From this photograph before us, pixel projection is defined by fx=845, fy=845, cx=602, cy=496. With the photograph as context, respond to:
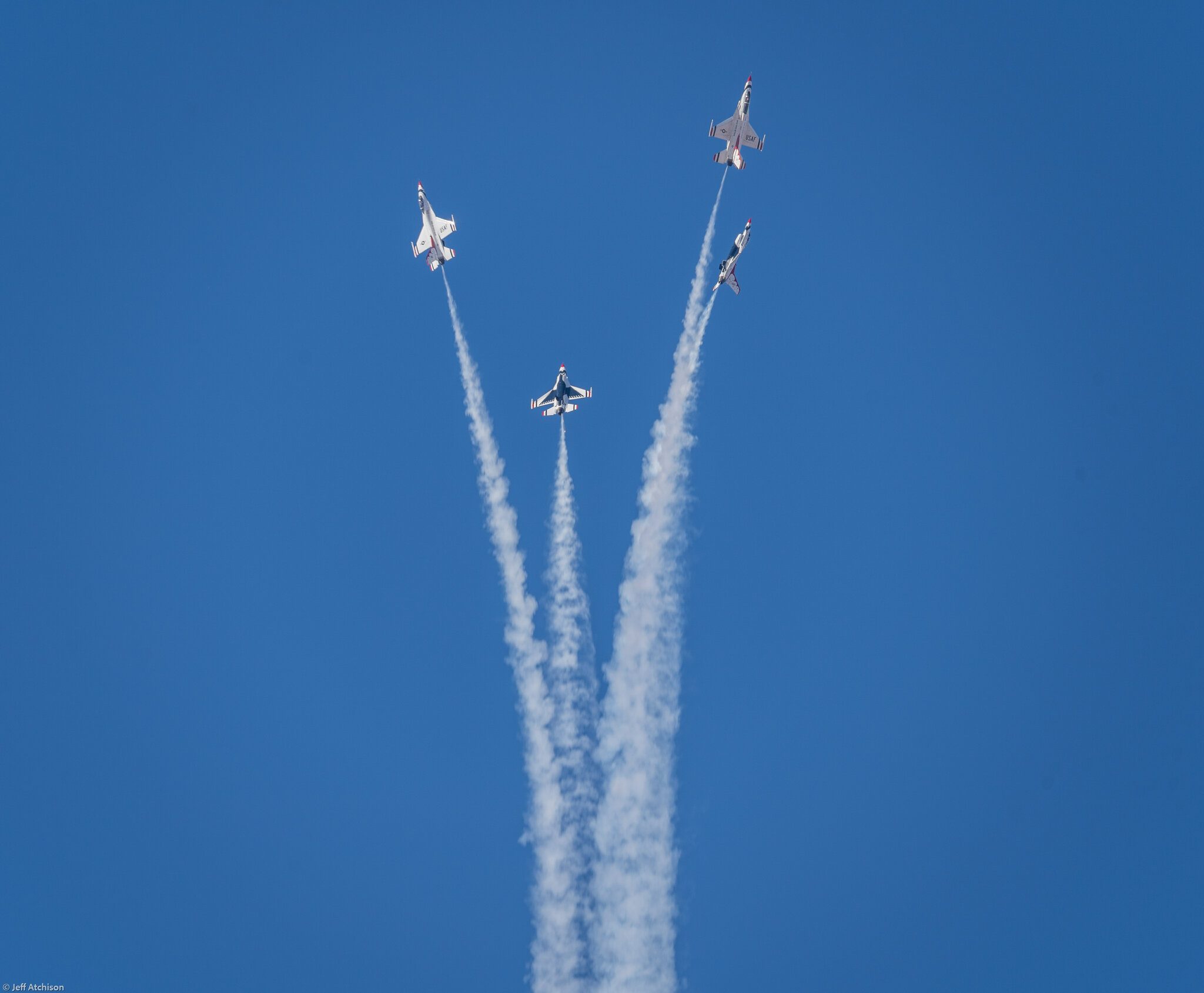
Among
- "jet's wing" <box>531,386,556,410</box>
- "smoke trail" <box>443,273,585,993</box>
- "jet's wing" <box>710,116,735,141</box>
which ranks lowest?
"smoke trail" <box>443,273,585,993</box>

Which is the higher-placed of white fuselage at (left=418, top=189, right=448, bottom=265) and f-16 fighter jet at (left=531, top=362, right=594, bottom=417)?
white fuselage at (left=418, top=189, right=448, bottom=265)

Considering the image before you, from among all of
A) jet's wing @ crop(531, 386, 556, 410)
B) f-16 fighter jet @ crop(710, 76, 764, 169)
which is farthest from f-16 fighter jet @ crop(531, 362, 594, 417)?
f-16 fighter jet @ crop(710, 76, 764, 169)

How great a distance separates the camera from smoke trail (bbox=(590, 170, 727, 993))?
47.5m

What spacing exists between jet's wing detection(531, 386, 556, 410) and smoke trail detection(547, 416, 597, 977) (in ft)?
27.3

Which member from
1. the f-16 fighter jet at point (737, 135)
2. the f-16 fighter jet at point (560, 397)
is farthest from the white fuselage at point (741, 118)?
the f-16 fighter jet at point (560, 397)

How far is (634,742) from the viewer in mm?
49688

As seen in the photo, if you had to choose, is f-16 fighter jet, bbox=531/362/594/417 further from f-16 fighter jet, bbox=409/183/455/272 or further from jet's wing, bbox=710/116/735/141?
jet's wing, bbox=710/116/735/141

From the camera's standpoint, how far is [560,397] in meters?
53.4

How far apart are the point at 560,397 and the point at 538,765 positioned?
22477 mm

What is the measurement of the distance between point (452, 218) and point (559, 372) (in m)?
12.7

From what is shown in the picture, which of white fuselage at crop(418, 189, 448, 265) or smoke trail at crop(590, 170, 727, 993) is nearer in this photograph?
smoke trail at crop(590, 170, 727, 993)

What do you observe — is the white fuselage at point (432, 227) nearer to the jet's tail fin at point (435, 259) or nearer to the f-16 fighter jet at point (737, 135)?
the jet's tail fin at point (435, 259)

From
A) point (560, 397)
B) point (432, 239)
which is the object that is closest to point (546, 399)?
point (560, 397)

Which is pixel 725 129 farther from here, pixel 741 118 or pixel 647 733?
pixel 647 733
